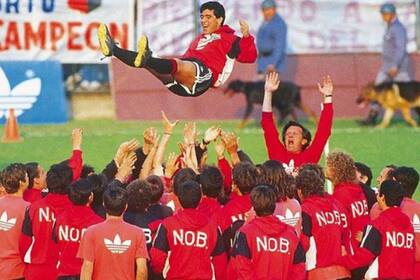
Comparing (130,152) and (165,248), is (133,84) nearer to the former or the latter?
(130,152)

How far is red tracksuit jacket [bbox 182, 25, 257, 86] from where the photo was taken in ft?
51.2

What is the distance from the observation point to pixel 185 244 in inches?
451

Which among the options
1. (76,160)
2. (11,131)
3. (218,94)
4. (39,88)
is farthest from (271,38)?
(76,160)

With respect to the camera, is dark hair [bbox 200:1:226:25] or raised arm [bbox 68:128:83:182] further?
dark hair [bbox 200:1:226:25]

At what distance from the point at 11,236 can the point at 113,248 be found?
62.2 inches

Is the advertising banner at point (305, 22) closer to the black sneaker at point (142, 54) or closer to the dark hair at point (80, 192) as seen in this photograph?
the black sneaker at point (142, 54)

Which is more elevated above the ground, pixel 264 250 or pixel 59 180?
pixel 59 180

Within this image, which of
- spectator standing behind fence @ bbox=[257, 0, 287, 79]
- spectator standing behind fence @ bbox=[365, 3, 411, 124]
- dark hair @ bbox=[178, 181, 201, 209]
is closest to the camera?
dark hair @ bbox=[178, 181, 201, 209]

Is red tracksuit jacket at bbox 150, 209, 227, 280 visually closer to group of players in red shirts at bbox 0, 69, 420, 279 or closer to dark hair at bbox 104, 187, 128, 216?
group of players in red shirts at bbox 0, 69, 420, 279

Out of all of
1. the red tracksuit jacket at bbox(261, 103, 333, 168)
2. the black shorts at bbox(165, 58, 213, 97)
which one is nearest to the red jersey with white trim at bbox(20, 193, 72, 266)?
the red tracksuit jacket at bbox(261, 103, 333, 168)

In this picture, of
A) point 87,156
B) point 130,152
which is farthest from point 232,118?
point 130,152

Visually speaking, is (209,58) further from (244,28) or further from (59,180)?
(59,180)

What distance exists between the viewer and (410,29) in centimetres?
3062

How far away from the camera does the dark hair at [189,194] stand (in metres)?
11.4
